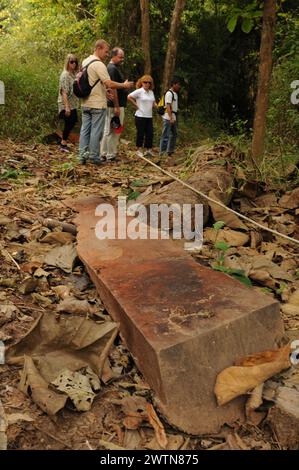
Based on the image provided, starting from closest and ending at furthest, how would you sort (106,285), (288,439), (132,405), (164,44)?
(288,439) → (132,405) → (106,285) → (164,44)

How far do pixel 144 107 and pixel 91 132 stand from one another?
1.61 metres

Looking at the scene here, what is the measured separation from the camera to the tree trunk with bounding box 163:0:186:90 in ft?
34.3

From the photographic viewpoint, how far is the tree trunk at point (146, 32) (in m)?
10.9

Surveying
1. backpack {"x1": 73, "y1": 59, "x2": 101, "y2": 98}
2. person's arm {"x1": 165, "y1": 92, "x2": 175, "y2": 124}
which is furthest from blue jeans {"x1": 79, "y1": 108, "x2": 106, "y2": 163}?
person's arm {"x1": 165, "y1": 92, "x2": 175, "y2": 124}

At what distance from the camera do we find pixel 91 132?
6719 mm

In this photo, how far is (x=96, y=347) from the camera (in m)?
2.44

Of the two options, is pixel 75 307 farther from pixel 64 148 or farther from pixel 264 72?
pixel 64 148

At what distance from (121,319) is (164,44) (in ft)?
37.2

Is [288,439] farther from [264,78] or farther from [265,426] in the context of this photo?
[264,78]

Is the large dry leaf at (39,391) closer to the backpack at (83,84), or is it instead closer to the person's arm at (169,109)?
the backpack at (83,84)

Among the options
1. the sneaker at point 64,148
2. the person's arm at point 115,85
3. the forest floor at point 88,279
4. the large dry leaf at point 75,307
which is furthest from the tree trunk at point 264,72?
the large dry leaf at point 75,307

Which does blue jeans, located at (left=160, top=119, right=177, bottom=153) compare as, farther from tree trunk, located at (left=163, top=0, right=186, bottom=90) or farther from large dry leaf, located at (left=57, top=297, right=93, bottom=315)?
large dry leaf, located at (left=57, top=297, right=93, bottom=315)

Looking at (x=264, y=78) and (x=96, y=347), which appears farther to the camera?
(x=264, y=78)

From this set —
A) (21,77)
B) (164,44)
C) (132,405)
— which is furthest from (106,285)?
(164,44)
